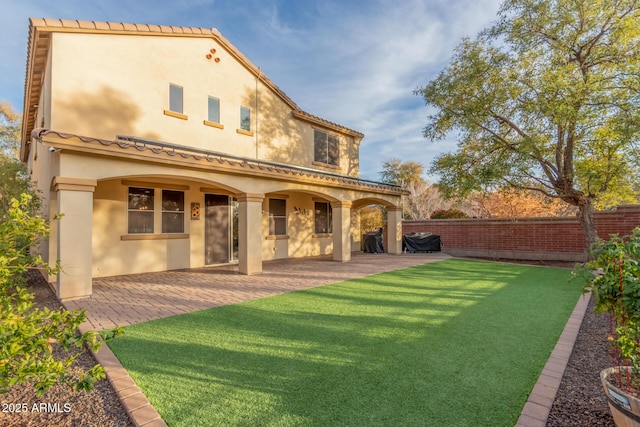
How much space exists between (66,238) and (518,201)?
22618mm

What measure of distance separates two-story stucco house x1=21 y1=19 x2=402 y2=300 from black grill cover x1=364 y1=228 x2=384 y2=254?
3.54m

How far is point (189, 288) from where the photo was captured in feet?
25.3

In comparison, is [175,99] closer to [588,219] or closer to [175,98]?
[175,98]

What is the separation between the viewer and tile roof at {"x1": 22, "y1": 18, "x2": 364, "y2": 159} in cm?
805

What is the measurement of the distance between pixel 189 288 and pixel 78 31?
7.51 m

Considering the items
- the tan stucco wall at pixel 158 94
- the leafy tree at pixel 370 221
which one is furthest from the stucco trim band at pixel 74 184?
the leafy tree at pixel 370 221

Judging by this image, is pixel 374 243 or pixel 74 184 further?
pixel 374 243

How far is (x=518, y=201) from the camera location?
66.0ft

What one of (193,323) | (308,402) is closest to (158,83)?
(193,323)

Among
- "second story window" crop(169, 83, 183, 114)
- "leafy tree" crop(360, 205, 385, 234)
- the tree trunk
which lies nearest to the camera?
"second story window" crop(169, 83, 183, 114)

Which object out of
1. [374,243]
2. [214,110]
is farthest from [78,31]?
[374,243]

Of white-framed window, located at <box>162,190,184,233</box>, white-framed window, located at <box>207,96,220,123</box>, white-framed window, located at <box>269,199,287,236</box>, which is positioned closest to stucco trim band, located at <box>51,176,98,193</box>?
white-framed window, located at <box>162,190,184,233</box>

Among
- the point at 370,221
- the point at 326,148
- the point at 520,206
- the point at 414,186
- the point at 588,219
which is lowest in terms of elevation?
the point at 588,219

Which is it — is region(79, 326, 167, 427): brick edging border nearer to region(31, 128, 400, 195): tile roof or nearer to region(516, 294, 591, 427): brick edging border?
region(516, 294, 591, 427): brick edging border
